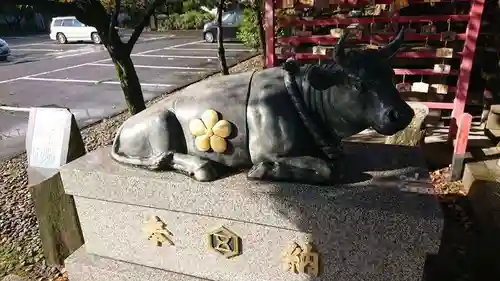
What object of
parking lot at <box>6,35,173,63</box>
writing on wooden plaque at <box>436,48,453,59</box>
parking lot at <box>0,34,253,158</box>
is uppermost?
writing on wooden plaque at <box>436,48,453,59</box>

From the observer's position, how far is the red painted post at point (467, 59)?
5.82 metres

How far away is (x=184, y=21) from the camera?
104 ft

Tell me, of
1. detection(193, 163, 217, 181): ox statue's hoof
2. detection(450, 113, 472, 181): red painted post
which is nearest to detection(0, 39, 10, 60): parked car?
detection(193, 163, 217, 181): ox statue's hoof

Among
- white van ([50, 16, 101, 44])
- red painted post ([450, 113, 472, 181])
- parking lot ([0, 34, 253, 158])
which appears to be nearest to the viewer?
red painted post ([450, 113, 472, 181])

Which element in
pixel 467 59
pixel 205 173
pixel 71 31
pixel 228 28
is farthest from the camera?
pixel 71 31

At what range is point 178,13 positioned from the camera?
1331 inches

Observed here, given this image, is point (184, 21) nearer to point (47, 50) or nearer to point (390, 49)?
point (47, 50)

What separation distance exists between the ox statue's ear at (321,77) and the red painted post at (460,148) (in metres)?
3.55

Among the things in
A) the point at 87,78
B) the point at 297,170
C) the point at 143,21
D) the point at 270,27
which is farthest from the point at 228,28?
the point at 297,170

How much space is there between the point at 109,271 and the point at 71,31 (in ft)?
78.3

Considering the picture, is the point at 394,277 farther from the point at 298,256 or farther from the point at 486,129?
the point at 486,129

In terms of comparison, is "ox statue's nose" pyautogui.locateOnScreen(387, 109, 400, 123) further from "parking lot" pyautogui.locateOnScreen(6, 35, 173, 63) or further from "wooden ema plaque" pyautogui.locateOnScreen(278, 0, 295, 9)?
"parking lot" pyautogui.locateOnScreen(6, 35, 173, 63)

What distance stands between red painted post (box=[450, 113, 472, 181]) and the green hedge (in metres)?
28.1

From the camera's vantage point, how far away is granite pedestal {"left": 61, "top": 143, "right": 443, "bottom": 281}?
2324 millimetres
